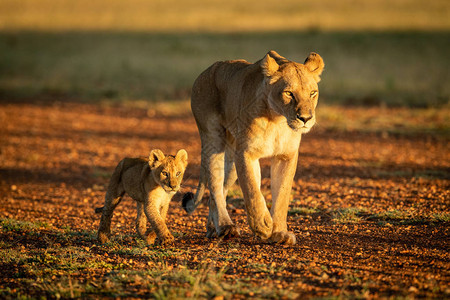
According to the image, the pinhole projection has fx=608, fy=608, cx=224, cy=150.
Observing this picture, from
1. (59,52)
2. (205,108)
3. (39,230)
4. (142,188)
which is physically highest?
(59,52)

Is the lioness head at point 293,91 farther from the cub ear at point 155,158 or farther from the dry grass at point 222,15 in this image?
the dry grass at point 222,15

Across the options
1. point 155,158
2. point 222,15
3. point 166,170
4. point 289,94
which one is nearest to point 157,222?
point 166,170

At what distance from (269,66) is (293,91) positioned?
37cm

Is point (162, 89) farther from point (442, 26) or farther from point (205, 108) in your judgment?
point (442, 26)

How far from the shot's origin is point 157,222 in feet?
19.5

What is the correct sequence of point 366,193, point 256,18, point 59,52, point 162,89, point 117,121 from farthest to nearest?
point 256,18, point 59,52, point 162,89, point 117,121, point 366,193

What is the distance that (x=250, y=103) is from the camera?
19.3 ft

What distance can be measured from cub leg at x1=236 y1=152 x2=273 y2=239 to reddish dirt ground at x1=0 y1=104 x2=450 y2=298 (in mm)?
213

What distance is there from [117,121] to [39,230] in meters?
9.86

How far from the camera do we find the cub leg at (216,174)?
6.31 m

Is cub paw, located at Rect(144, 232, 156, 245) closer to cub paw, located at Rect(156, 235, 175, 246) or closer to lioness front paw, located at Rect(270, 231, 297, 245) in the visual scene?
cub paw, located at Rect(156, 235, 175, 246)

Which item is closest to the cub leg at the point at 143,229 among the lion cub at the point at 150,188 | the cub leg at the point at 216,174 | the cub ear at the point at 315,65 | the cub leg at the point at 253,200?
the lion cub at the point at 150,188

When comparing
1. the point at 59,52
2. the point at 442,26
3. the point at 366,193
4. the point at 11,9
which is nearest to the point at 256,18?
the point at 442,26

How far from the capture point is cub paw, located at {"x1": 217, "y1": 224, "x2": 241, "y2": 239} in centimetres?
612
